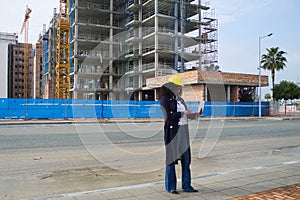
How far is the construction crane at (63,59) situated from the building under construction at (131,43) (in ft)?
3.52

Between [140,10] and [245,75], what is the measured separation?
2796cm

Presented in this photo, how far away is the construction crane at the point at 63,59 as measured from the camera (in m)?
57.6

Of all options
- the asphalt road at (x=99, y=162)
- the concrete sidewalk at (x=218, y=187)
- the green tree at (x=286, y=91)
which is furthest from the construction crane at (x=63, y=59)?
the concrete sidewalk at (x=218, y=187)

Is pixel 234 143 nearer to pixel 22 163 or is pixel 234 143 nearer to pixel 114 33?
pixel 22 163

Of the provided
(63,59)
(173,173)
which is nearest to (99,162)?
(173,173)

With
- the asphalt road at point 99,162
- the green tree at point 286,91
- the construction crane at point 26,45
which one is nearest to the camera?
the asphalt road at point 99,162

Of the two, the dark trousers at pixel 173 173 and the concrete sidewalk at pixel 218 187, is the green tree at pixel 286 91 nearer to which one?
the concrete sidewalk at pixel 218 187

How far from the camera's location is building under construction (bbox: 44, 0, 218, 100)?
52.3 m

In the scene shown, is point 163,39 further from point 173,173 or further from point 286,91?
point 173,173

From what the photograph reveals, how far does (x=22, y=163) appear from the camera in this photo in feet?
22.6

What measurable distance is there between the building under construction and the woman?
45.0m

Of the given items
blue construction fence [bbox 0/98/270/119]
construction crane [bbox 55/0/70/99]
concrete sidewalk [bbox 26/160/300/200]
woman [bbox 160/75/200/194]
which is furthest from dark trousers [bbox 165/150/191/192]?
construction crane [bbox 55/0/70/99]

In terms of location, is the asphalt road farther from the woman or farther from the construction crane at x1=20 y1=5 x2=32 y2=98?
the construction crane at x1=20 y1=5 x2=32 y2=98

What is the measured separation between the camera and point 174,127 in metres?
4.26
